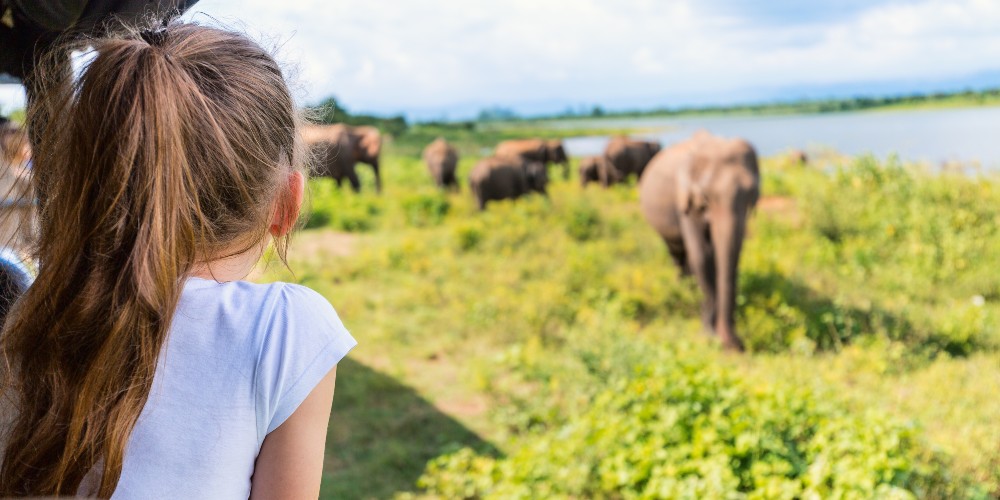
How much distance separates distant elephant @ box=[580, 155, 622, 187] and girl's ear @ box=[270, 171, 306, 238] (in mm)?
18907

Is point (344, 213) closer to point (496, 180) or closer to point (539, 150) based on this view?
point (496, 180)

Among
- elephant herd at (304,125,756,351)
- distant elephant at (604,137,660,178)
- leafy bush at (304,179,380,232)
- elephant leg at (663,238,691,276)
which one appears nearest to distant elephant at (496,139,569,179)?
distant elephant at (604,137,660,178)

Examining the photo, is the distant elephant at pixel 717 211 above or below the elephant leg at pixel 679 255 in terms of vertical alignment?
above

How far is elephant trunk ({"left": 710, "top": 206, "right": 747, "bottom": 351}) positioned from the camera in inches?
255

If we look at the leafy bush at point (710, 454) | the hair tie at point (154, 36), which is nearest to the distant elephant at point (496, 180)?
the leafy bush at point (710, 454)

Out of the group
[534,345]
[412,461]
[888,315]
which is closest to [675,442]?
[412,461]

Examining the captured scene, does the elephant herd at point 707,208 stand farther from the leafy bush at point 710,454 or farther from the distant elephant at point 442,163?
the distant elephant at point 442,163

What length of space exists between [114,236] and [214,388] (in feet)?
0.76

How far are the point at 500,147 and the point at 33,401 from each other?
20.2m

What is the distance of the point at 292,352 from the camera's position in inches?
41.9

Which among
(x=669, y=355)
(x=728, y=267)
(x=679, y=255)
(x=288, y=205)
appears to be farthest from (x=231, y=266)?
(x=679, y=255)

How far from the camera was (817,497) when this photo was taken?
10.4 feet

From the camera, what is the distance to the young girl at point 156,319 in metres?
1.03

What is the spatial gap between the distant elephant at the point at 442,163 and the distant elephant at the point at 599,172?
3.31 meters
